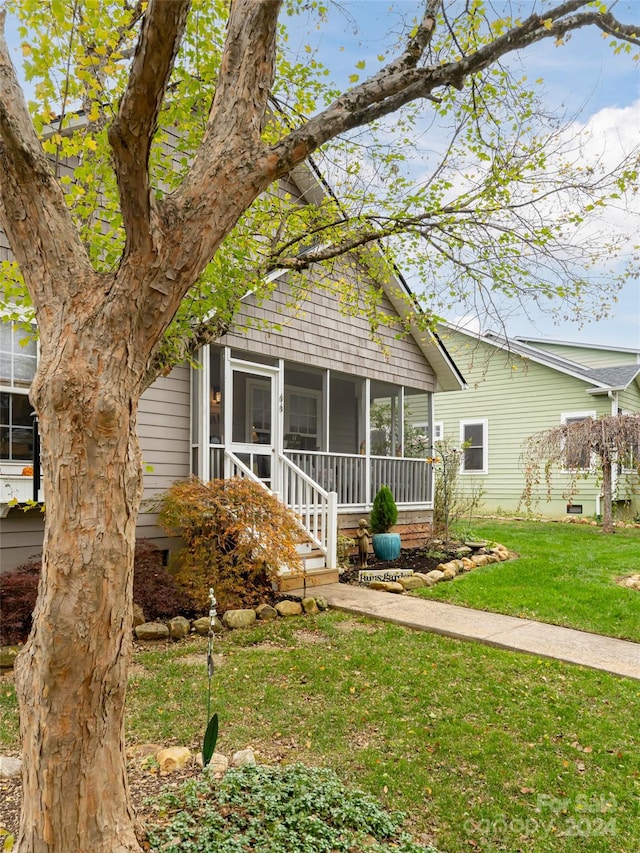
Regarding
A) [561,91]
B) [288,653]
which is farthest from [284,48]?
[288,653]

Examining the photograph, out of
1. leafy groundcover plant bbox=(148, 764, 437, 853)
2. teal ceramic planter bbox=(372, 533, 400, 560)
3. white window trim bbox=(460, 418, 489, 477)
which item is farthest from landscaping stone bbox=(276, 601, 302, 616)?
white window trim bbox=(460, 418, 489, 477)

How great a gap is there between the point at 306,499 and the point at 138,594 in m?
2.89

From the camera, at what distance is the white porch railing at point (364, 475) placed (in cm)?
911

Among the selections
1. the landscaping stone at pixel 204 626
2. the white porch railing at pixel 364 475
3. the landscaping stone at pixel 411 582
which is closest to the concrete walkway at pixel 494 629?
the landscaping stone at pixel 411 582

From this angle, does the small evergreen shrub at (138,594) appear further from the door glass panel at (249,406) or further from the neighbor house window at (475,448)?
the neighbor house window at (475,448)

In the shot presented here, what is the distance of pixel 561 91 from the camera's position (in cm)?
555

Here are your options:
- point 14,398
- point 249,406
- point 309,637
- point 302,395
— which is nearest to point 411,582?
point 309,637

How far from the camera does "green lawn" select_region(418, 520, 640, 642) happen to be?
20.1 ft

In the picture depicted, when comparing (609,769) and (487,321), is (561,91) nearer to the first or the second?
(487,321)

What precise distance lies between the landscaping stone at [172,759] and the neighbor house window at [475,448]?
15.1 meters

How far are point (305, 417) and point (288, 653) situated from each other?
21.5 ft

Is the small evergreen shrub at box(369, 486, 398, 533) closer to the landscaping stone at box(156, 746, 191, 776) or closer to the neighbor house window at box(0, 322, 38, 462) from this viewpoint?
the neighbor house window at box(0, 322, 38, 462)

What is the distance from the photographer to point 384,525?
31.4 ft

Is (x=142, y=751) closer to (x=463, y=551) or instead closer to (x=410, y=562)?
(x=410, y=562)
